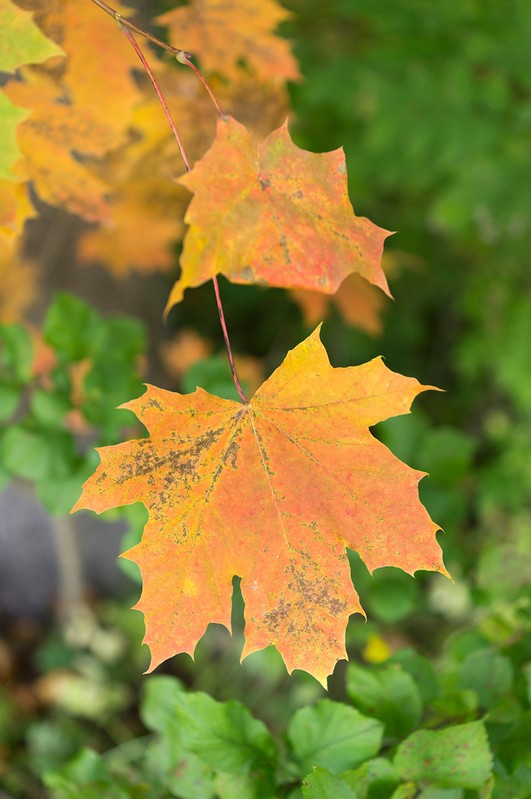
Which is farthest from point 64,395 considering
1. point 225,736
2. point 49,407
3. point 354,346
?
point 354,346

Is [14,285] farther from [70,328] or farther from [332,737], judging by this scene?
[332,737]

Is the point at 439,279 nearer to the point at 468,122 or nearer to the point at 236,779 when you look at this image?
the point at 468,122

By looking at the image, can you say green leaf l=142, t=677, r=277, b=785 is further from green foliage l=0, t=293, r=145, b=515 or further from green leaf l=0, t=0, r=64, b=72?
green leaf l=0, t=0, r=64, b=72

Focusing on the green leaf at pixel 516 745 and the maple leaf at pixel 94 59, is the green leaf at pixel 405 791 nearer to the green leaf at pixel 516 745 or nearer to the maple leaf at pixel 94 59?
the green leaf at pixel 516 745

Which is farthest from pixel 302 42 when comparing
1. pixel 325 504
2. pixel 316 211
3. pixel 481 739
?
pixel 481 739

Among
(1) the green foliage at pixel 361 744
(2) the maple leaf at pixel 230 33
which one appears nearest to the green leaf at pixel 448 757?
(1) the green foliage at pixel 361 744

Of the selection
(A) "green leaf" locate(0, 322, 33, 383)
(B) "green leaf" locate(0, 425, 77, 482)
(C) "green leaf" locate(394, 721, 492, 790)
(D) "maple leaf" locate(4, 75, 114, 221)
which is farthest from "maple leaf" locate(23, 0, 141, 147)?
(C) "green leaf" locate(394, 721, 492, 790)
